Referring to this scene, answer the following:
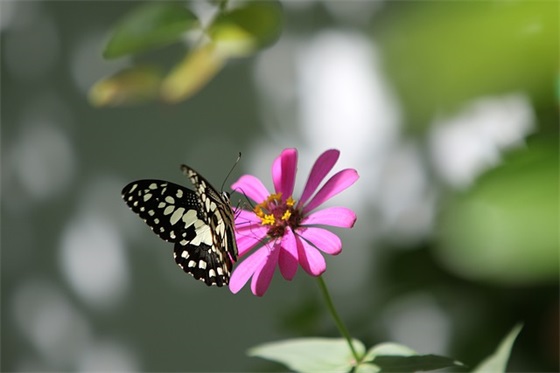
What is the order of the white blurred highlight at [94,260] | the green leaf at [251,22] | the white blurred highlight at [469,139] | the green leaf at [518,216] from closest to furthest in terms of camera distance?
the green leaf at [518,216] < the green leaf at [251,22] < the white blurred highlight at [469,139] < the white blurred highlight at [94,260]

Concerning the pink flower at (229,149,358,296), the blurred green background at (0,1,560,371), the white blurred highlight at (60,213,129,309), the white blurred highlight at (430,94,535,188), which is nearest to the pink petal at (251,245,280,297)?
the pink flower at (229,149,358,296)

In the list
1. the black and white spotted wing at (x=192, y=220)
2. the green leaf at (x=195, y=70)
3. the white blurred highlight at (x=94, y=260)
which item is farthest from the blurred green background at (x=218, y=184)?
the black and white spotted wing at (x=192, y=220)

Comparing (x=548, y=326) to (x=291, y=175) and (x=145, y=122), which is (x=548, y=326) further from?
(x=145, y=122)

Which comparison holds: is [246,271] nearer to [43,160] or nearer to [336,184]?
[336,184]

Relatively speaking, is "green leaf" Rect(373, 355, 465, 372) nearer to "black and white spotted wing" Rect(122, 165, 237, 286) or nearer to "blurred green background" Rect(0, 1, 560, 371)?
"black and white spotted wing" Rect(122, 165, 237, 286)

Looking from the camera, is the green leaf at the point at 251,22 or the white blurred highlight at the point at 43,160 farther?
the white blurred highlight at the point at 43,160

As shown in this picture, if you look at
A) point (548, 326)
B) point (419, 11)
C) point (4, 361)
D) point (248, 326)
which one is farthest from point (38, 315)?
point (419, 11)

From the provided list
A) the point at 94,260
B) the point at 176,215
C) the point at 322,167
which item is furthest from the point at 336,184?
the point at 94,260

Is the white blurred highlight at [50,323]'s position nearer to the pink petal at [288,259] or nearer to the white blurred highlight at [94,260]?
the white blurred highlight at [94,260]
